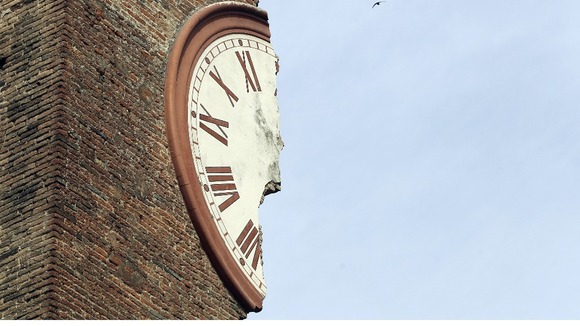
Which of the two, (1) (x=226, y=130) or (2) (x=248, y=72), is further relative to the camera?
(2) (x=248, y=72)

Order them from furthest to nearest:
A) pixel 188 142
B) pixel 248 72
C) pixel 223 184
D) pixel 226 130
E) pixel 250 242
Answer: pixel 248 72, pixel 226 130, pixel 250 242, pixel 223 184, pixel 188 142

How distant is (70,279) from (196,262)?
1.70 metres

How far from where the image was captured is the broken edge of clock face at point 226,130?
1694cm

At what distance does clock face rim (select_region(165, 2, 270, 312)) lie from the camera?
16812 millimetres

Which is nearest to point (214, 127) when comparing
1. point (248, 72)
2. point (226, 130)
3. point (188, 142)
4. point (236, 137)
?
point (226, 130)

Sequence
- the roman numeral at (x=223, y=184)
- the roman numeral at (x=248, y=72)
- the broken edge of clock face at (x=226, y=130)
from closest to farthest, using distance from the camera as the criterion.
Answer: the broken edge of clock face at (x=226, y=130), the roman numeral at (x=223, y=184), the roman numeral at (x=248, y=72)

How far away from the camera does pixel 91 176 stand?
52.2 ft

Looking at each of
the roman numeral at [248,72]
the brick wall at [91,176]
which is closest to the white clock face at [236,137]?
the roman numeral at [248,72]

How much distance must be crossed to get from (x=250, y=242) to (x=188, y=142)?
39.8 inches

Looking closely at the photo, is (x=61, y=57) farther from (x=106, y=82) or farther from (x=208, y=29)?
(x=208, y=29)

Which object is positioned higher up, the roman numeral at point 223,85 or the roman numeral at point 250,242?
the roman numeral at point 223,85

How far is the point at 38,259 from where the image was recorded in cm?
1520

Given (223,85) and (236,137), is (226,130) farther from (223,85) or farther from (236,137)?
(223,85)

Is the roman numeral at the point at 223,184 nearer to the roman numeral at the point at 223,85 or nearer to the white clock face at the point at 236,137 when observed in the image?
the white clock face at the point at 236,137
